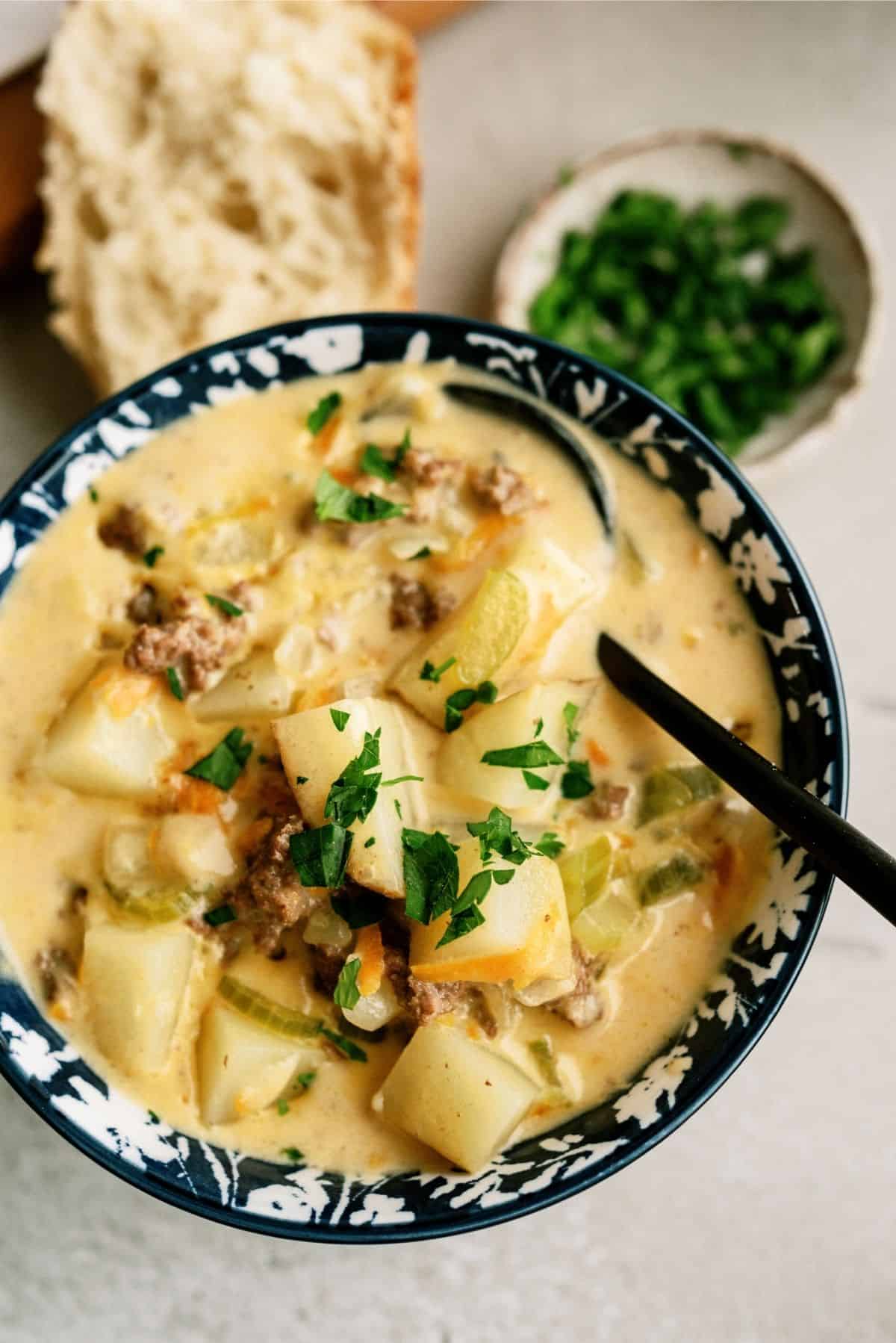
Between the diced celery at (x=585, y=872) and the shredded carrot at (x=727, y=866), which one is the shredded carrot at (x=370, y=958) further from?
the shredded carrot at (x=727, y=866)

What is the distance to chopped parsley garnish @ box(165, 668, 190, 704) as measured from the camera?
9.17 feet

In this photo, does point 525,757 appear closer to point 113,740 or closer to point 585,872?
point 585,872

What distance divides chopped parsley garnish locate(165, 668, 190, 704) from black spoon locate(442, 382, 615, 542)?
892 mm

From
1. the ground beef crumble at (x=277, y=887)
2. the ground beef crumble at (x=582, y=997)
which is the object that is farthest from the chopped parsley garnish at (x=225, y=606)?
the ground beef crumble at (x=582, y=997)

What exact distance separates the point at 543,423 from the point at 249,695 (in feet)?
2.98

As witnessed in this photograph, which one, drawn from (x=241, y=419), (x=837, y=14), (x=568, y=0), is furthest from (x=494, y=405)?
(x=837, y=14)

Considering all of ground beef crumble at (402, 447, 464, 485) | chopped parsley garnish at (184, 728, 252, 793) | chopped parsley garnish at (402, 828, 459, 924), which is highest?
ground beef crumble at (402, 447, 464, 485)

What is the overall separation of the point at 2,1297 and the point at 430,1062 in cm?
168

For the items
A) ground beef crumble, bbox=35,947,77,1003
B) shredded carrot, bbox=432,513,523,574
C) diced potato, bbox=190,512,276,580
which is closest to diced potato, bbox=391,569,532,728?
shredded carrot, bbox=432,513,523,574

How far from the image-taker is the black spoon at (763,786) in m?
2.43

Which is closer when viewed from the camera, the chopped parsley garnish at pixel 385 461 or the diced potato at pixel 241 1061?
the diced potato at pixel 241 1061

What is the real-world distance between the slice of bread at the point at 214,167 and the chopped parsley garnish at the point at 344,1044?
1940 millimetres

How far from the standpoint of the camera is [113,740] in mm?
2791

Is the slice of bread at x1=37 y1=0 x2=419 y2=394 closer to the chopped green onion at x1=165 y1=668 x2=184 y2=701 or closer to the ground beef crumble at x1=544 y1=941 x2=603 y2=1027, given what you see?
the chopped green onion at x1=165 y1=668 x2=184 y2=701
